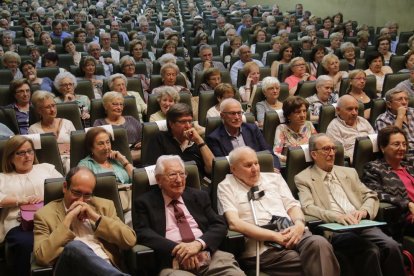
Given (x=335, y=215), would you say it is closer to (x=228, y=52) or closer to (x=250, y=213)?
(x=250, y=213)

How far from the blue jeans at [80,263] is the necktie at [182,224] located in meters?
0.49

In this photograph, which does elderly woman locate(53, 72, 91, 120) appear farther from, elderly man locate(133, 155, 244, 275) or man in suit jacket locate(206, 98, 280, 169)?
elderly man locate(133, 155, 244, 275)

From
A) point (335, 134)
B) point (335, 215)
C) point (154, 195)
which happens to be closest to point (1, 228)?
point (154, 195)

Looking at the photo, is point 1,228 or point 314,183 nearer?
point 1,228

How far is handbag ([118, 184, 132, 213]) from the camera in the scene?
110 inches

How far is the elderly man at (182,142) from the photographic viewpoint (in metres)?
3.13

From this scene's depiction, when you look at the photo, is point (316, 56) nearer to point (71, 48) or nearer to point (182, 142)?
point (71, 48)

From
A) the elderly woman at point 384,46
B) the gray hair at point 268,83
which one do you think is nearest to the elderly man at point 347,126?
the gray hair at point 268,83

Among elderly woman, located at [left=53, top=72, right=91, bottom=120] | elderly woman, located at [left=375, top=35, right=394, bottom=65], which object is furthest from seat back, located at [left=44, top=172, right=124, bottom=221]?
elderly woman, located at [left=375, top=35, right=394, bottom=65]

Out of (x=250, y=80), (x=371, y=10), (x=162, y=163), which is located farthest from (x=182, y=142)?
(x=371, y=10)

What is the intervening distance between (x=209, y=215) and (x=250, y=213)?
214 mm

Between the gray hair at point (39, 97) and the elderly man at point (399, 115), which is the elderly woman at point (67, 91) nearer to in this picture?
the gray hair at point (39, 97)

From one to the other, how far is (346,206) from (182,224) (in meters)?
0.85

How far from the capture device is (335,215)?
2.61 metres
